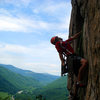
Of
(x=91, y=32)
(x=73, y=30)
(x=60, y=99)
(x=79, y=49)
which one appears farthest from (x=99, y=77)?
(x=60, y=99)

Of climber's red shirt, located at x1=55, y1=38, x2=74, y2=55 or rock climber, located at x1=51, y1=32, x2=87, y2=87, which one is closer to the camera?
rock climber, located at x1=51, y1=32, x2=87, y2=87

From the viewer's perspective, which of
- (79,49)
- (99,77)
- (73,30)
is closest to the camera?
(99,77)

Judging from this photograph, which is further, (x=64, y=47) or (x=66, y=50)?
(x=66, y=50)

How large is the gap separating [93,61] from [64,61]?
14.7ft

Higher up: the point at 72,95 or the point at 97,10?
the point at 97,10

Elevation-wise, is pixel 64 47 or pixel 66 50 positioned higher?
pixel 64 47

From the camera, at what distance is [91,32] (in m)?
11.7

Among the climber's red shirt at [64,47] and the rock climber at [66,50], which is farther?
the climber's red shirt at [64,47]

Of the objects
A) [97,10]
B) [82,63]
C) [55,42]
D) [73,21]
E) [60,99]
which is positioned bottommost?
[60,99]

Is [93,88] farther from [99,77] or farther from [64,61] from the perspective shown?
[64,61]

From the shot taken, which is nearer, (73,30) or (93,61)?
(93,61)

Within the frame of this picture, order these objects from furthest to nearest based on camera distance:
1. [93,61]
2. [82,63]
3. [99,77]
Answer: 1. [82,63]
2. [93,61]
3. [99,77]

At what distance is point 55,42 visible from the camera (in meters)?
14.8

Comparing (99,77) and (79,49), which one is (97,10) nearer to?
(99,77)
